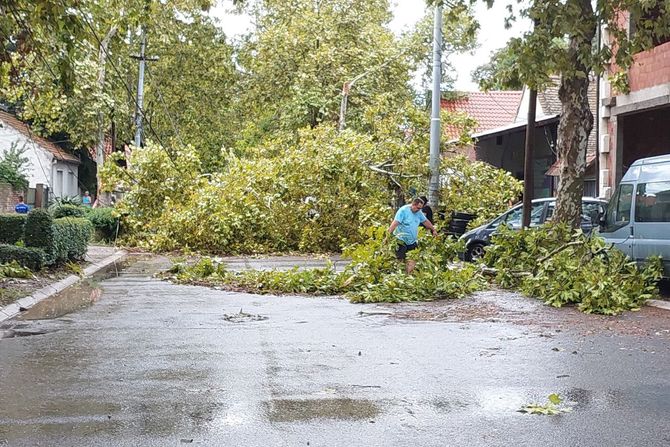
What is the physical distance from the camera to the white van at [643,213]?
13.5 meters

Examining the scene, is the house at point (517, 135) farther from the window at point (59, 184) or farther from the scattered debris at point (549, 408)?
the window at point (59, 184)

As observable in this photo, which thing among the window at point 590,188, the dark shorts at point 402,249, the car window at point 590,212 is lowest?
the dark shorts at point 402,249

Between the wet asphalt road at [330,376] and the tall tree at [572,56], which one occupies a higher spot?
the tall tree at [572,56]

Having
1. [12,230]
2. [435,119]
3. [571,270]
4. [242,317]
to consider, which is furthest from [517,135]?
[242,317]

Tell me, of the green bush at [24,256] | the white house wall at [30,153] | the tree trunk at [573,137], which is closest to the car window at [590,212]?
the tree trunk at [573,137]

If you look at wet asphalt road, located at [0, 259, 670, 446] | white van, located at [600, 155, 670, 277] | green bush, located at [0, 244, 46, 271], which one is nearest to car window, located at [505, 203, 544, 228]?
white van, located at [600, 155, 670, 277]

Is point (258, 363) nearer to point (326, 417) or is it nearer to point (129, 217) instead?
point (326, 417)

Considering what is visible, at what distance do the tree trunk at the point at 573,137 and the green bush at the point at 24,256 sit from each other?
391 inches

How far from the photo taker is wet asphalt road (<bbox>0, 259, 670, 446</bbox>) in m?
5.70

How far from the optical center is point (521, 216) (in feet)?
65.6

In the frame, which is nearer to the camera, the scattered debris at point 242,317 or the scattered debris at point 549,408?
the scattered debris at point 549,408

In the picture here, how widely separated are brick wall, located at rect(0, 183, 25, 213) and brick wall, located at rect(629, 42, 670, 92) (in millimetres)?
24461

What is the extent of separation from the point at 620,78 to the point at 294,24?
2194cm

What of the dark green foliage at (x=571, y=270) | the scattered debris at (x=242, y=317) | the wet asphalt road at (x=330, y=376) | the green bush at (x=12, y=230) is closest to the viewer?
the wet asphalt road at (x=330, y=376)
